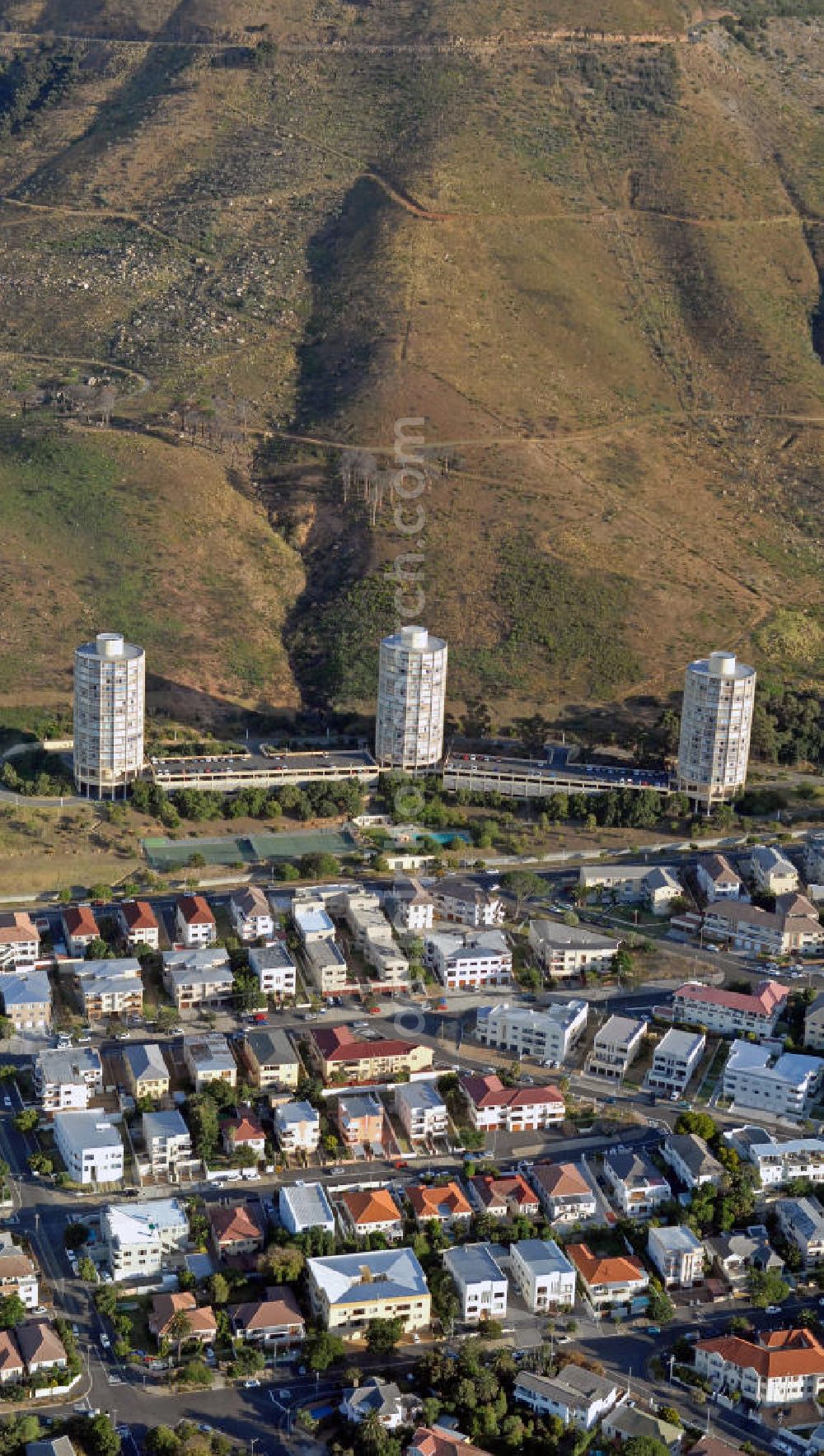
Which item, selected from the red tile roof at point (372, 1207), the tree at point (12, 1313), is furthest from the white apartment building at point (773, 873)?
the tree at point (12, 1313)

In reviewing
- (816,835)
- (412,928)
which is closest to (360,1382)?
(412,928)

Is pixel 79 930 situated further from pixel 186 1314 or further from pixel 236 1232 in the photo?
pixel 186 1314

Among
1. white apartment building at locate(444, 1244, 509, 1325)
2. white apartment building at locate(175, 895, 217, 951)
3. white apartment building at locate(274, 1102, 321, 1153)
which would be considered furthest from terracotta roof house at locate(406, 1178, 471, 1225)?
white apartment building at locate(175, 895, 217, 951)

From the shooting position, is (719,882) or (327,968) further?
(719,882)

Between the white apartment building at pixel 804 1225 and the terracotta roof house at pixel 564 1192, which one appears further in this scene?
the terracotta roof house at pixel 564 1192

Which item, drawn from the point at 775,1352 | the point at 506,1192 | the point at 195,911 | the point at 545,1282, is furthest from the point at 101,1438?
the point at 195,911

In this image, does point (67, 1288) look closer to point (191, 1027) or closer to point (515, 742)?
point (191, 1027)

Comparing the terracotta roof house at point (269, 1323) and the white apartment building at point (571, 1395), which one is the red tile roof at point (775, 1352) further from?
the terracotta roof house at point (269, 1323)
